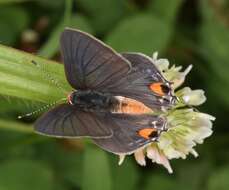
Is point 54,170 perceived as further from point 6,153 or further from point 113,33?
point 113,33

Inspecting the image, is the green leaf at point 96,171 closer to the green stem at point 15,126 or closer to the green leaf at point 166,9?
the green stem at point 15,126

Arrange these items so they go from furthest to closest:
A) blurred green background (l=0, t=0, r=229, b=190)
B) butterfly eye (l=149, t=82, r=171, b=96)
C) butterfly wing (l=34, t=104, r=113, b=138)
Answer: blurred green background (l=0, t=0, r=229, b=190) → butterfly eye (l=149, t=82, r=171, b=96) → butterfly wing (l=34, t=104, r=113, b=138)

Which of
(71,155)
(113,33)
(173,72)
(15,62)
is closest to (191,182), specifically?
(71,155)

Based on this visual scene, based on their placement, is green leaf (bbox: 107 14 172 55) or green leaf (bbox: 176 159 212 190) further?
green leaf (bbox: 176 159 212 190)

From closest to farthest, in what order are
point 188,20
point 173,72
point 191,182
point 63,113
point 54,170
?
point 63,113
point 173,72
point 54,170
point 191,182
point 188,20

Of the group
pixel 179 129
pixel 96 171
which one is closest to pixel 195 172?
pixel 96 171

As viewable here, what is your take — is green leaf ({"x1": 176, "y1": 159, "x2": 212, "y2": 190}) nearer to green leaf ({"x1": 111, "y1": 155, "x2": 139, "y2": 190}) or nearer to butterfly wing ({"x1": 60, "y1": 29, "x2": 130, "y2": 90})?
green leaf ({"x1": 111, "y1": 155, "x2": 139, "y2": 190})

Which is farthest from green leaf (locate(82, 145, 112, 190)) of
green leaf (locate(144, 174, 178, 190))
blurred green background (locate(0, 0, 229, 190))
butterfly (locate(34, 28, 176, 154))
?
butterfly (locate(34, 28, 176, 154))

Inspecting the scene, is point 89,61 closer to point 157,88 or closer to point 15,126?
point 157,88
